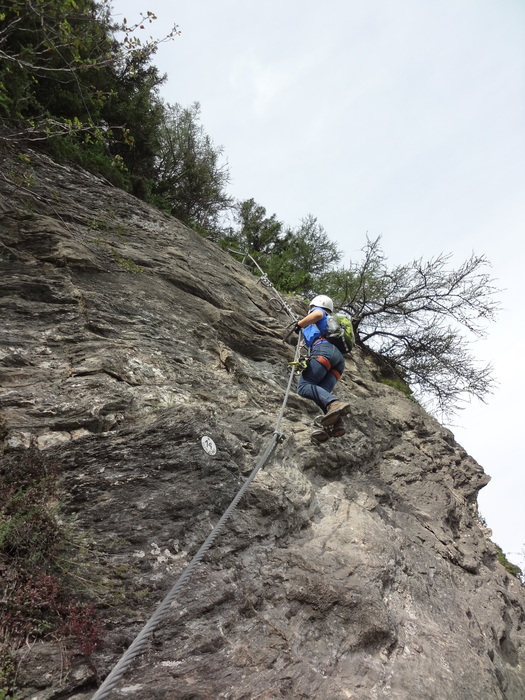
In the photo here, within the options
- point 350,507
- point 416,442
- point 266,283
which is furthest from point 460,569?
point 266,283

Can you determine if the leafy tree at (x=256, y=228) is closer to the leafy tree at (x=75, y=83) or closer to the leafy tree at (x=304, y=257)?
the leafy tree at (x=304, y=257)

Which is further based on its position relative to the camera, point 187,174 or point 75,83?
point 187,174

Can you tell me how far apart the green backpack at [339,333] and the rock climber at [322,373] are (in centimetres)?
7

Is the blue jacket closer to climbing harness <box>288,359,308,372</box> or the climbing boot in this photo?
climbing harness <box>288,359,308,372</box>

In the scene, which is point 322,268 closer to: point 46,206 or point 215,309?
point 215,309

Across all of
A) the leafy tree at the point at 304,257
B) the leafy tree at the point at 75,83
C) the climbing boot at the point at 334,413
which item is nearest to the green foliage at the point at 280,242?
the leafy tree at the point at 304,257

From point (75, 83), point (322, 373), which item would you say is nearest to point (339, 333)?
point (322, 373)

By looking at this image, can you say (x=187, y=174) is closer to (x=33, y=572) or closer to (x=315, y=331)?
(x=315, y=331)

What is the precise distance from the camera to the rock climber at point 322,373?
516 cm

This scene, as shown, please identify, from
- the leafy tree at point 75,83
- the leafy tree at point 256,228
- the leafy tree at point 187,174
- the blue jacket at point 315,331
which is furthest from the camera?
the leafy tree at point 256,228

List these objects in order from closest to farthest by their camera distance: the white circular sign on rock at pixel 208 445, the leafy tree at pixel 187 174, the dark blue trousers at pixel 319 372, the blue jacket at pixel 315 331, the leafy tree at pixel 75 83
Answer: the white circular sign on rock at pixel 208 445 < the leafy tree at pixel 75 83 < the dark blue trousers at pixel 319 372 < the blue jacket at pixel 315 331 < the leafy tree at pixel 187 174

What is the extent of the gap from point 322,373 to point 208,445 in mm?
2301

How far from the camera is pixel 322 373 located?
5.82 metres

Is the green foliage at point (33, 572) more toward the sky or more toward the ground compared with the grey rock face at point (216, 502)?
more toward the ground
